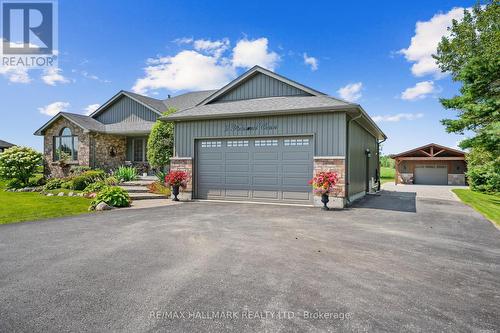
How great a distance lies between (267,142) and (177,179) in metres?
4.37

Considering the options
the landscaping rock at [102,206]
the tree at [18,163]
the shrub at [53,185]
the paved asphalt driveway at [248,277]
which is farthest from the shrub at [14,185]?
the paved asphalt driveway at [248,277]

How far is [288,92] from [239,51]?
21.8ft

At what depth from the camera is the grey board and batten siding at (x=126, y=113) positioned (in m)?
19.8

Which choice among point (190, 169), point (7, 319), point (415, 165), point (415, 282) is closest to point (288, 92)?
point (190, 169)

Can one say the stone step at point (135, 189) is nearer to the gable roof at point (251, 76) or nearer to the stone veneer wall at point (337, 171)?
the gable roof at point (251, 76)

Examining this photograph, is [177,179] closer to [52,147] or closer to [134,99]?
[134,99]

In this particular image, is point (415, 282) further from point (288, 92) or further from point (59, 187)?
point (59, 187)

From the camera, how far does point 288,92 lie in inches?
489

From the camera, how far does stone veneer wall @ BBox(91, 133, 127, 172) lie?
63.5 feet

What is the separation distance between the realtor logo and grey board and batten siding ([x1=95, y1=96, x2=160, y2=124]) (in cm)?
810

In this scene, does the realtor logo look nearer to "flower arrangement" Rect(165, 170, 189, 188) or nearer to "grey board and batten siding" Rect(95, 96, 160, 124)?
"flower arrangement" Rect(165, 170, 189, 188)

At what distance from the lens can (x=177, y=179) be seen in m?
11.9

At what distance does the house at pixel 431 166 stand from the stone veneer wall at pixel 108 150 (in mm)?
25779

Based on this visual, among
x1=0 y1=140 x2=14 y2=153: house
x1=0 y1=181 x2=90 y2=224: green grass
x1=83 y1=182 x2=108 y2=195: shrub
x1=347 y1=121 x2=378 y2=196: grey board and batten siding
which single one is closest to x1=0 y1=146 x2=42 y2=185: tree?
x1=83 y1=182 x2=108 y2=195: shrub
